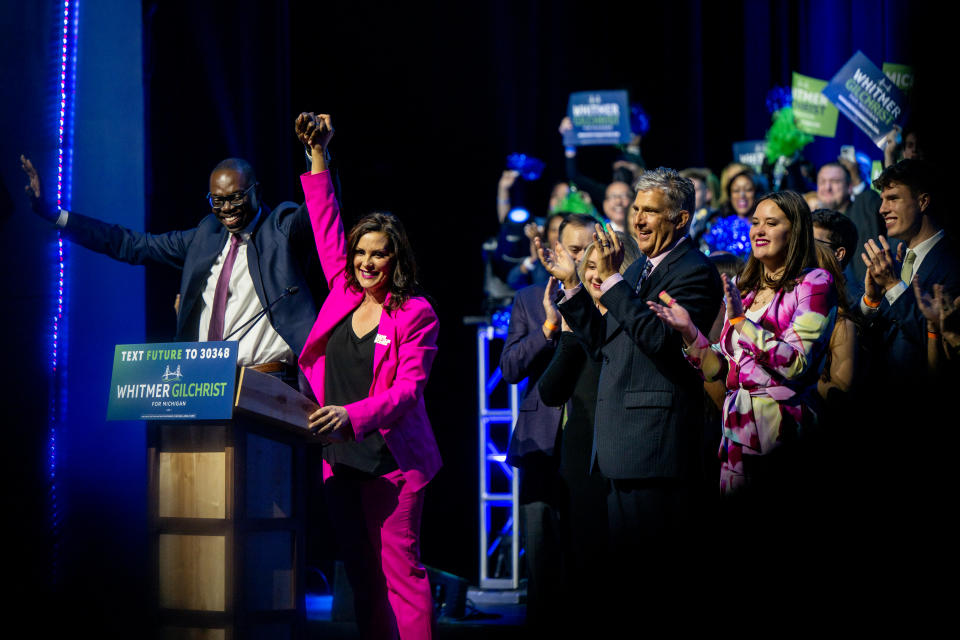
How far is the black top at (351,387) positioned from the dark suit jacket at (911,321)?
5.59ft

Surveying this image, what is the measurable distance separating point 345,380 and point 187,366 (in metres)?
0.51

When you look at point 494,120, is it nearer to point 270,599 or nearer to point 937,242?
point 937,242

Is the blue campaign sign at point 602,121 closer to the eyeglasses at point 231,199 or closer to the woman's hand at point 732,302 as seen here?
the eyeglasses at point 231,199

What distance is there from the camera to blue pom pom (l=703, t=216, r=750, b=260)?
17.1 feet

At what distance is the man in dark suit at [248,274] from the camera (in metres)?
3.74

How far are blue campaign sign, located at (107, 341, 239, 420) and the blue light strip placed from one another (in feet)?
4.26

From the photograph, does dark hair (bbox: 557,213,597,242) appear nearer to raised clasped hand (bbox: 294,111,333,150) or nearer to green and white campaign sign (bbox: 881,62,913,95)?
raised clasped hand (bbox: 294,111,333,150)

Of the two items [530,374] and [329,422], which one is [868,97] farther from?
[329,422]

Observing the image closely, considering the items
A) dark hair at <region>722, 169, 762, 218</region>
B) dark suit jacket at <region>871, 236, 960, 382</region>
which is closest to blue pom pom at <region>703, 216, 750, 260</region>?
dark hair at <region>722, 169, 762, 218</region>

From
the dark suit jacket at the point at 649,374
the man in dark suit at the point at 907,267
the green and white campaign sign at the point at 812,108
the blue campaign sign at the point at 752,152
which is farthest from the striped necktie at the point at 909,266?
the blue campaign sign at the point at 752,152

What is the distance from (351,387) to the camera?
3.34 metres

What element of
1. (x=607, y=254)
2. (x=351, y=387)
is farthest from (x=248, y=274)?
(x=607, y=254)

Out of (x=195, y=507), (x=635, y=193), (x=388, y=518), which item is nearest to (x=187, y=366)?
(x=195, y=507)

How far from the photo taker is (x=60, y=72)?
14.5 feet
